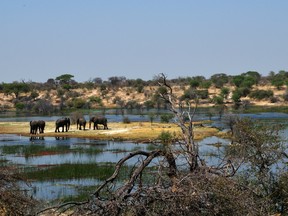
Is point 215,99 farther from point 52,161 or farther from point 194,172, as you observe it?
point 194,172

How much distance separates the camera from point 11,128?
190 ft

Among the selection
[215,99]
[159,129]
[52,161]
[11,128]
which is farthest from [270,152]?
[215,99]

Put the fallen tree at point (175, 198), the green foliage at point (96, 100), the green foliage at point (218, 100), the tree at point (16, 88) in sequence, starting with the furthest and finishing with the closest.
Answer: the tree at point (16, 88), the green foliage at point (96, 100), the green foliage at point (218, 100), the fallen tree at point (175, 198)

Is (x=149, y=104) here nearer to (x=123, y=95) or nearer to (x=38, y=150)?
(x=123, y=95)

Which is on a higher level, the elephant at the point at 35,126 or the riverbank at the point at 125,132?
the elephant at the point at 35,126

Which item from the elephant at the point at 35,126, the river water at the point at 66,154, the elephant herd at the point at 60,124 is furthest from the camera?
the elephant herd at the point at 60,124

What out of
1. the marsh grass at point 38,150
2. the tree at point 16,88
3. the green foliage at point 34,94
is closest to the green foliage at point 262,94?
the green foliage at point 34,94

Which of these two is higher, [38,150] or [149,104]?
[149,104]

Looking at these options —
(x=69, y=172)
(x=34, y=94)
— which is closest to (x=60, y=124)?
(x=69, y=172)

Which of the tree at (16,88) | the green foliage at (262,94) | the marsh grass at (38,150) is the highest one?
the tree at (16,88)

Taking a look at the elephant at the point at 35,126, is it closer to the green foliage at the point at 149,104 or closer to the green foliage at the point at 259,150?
the green foliage at the point at 259,150

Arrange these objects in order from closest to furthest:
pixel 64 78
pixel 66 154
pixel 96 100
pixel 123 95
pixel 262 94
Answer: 1. pixel 66 154
2. pixel 262 94
3. pixel 96 100
4. pixel 123 95
5. pixel 64 78

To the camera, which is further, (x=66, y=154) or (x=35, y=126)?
(x=35, y=126)

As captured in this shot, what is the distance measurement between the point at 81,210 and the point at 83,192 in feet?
46.6
